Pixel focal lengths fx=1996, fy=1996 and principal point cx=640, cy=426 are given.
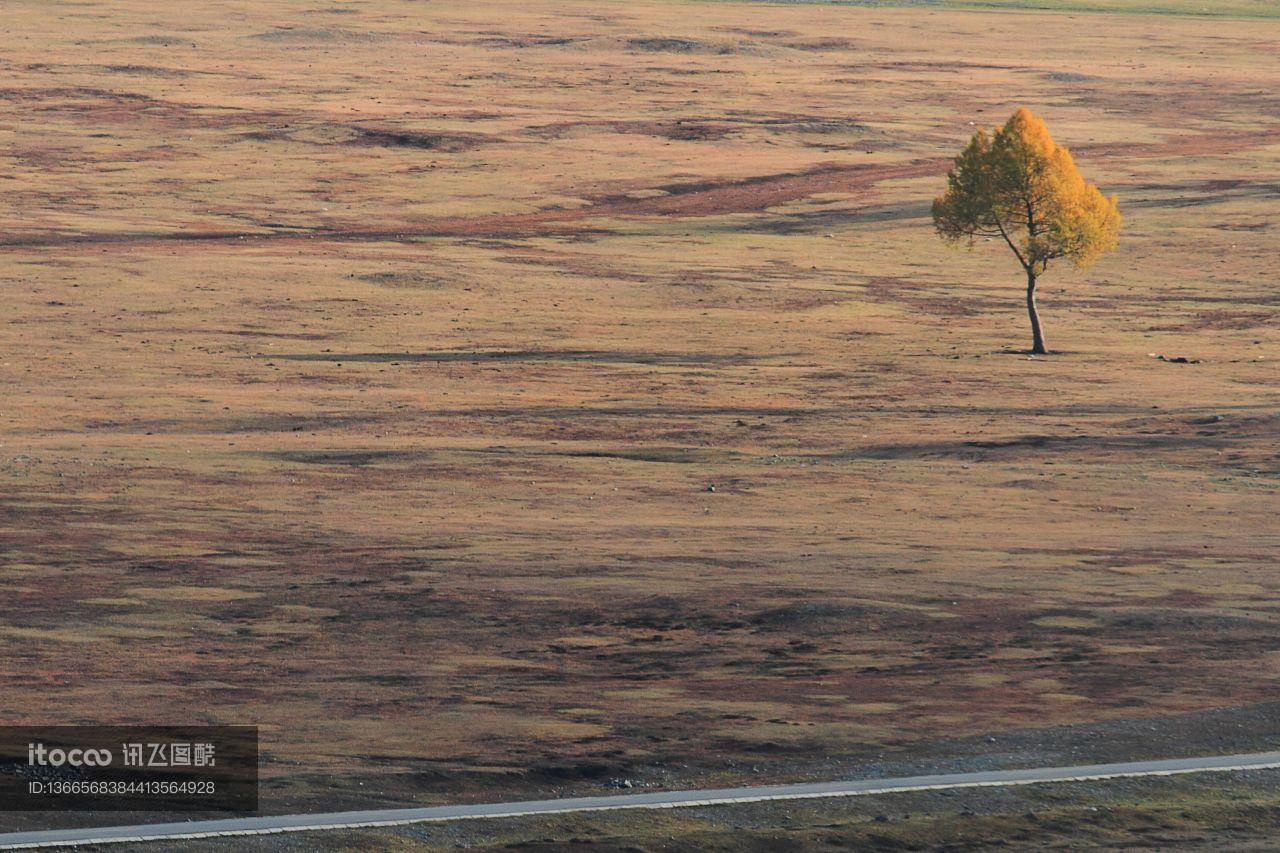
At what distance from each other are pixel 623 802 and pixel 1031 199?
3557 centimetres

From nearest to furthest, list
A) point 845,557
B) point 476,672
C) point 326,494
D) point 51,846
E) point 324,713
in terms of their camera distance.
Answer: point 51,846 < point 324,713 < point 476,672 < point 845,557 < point 326,494

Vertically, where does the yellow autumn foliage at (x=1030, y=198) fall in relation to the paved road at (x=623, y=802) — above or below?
above

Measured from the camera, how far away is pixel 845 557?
26891mm

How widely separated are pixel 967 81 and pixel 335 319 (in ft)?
226

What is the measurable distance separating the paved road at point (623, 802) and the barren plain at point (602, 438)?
0.55 m

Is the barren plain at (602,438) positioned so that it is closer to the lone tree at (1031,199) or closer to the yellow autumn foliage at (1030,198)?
the lone tree at (1031,199)

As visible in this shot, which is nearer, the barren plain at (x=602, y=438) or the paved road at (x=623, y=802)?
the paved road at (x=623, y=802)

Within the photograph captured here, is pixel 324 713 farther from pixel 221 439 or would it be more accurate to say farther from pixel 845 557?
pixel 221 439

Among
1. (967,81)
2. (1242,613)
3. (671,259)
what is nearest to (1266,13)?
(967,81)

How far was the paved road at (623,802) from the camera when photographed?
15.3 meters
